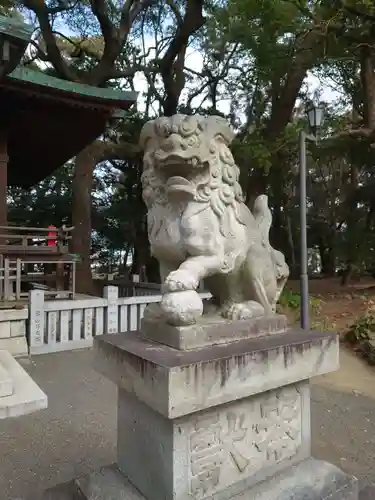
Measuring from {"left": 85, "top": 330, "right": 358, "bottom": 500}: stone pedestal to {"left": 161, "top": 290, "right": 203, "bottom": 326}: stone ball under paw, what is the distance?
Answer: 130 millimetres

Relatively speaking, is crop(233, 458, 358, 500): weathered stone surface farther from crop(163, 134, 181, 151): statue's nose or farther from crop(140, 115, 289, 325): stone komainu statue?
crop(163, 134, 181, 151): statue's nose

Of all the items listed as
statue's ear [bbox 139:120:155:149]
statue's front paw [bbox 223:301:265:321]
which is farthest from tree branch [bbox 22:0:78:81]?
statue's front paw [bbox 223:301:265:321]

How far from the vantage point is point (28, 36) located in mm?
4016

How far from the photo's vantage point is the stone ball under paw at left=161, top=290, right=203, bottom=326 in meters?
1.64

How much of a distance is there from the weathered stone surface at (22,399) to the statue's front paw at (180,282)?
254 centimetres

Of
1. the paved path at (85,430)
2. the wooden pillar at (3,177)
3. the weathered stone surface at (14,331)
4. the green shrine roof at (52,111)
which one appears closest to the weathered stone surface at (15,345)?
the weathered stone surface at (14,331)

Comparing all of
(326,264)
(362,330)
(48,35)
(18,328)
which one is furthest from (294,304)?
(326,264)

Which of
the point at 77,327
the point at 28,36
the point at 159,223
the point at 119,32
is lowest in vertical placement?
the point at 77,327

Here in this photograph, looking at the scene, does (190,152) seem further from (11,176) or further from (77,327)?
(11,176)

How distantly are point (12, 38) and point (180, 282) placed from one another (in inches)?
143

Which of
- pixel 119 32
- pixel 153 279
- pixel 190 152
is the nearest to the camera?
pixel 190 152

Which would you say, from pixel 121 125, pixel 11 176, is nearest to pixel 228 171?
pixel 11 176

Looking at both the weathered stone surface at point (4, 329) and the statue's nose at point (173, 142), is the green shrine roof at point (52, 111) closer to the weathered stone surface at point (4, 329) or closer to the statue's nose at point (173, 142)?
the weathered stone surface at point (4, 329)

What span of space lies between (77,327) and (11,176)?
592cm
